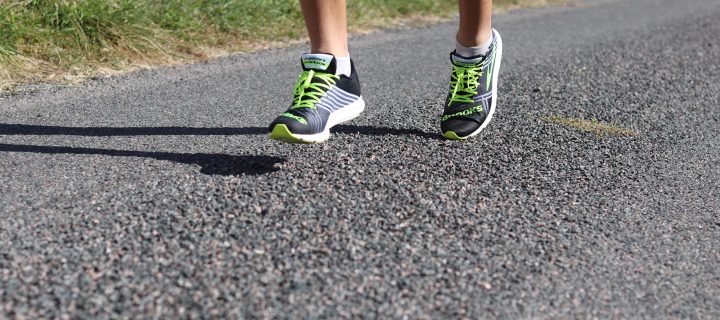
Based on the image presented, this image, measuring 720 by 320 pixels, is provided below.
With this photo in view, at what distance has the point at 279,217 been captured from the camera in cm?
232

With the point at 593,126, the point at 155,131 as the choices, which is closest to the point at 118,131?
the point at 155,131

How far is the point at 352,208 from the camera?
2416 mm

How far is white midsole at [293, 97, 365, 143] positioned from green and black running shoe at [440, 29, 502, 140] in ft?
1.17

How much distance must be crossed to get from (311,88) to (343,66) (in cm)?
19

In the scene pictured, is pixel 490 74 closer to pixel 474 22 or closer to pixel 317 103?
pixel 474 22

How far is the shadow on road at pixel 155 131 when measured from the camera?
3.24 meters

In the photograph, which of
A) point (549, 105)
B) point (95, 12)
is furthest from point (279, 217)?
point (95, 12)

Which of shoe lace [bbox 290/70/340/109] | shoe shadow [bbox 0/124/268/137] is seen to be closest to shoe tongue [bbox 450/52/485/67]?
shoe lace [bbox 290/70/340/109]

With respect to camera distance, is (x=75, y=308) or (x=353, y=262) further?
(x=353, y=262)

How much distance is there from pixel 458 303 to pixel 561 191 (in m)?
0.96

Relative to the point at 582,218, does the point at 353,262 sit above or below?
above

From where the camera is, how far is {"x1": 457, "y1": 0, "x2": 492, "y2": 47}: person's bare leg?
3186 millimetres

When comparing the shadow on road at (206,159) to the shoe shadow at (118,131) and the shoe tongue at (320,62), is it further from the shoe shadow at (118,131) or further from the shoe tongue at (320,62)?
the shoe tongue at (320,62)

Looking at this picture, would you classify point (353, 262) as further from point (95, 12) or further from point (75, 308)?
point (95, 12)
